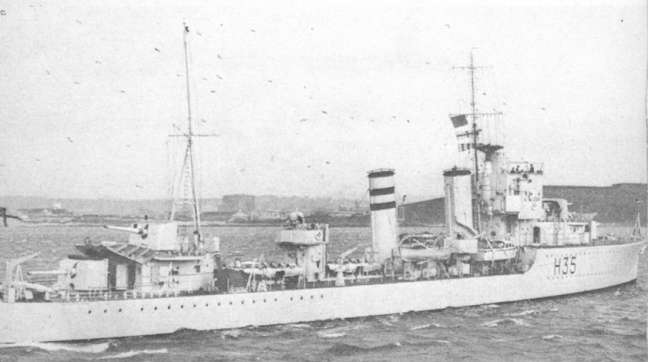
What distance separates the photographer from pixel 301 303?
52.7 ft

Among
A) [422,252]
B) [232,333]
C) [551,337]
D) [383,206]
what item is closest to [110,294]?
[232,333]

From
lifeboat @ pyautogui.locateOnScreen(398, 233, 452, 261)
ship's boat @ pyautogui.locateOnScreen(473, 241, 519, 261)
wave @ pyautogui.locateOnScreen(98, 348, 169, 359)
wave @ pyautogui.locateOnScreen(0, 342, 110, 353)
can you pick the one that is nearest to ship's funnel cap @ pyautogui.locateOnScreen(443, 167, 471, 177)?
ship's boat @ pyautogui.locateOnScreen(473, 241, 519, 261)

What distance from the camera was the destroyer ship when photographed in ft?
45.9

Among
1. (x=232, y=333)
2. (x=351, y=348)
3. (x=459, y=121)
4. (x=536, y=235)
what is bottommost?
(x=351, y=348)

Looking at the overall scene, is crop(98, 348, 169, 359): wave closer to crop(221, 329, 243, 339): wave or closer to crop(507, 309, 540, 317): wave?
crop(221, 329, 243, 339): wave

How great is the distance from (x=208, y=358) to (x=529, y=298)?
1137 centimetres

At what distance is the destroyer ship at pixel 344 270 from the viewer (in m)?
14.0

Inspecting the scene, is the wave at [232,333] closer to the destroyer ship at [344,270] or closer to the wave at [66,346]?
the destroyer ship at [344,270]

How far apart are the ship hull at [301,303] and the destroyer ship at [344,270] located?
0.03 metres

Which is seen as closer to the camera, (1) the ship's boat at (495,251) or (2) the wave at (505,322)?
(2) the wave at (505,322)

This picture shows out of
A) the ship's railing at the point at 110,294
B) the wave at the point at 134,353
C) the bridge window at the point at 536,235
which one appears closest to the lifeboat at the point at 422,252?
the bridge window at the point at 536,235

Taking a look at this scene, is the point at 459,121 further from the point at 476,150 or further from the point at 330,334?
the point at 330,334

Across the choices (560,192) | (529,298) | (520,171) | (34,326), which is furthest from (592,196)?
(34,326)

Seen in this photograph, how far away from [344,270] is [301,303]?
233 centimetres
